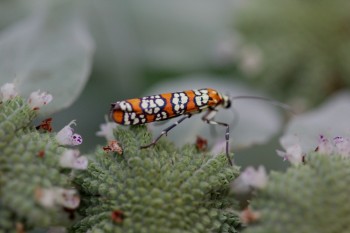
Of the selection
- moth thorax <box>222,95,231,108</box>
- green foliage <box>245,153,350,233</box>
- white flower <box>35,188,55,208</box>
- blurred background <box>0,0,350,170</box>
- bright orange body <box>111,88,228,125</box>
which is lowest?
white flower <box>35,188,55,208</box>

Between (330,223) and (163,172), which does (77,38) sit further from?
(330,223)

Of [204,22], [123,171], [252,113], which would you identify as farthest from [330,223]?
[204,22]

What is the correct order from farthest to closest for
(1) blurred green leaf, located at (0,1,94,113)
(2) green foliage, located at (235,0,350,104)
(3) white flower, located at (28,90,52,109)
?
1. (2) green foliage, located at (235,0,350,104)
2. (1) blurred green leaf, located at (0,1,94,113)
3. (3) white flower, located at (28,90,52,109)

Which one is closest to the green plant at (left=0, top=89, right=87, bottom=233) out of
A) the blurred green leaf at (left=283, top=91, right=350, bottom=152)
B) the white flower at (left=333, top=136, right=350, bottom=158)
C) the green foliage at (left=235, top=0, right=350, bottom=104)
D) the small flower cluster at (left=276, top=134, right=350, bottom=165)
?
the small flower cluster at (left=276, top=134, right=350, bottom=165)

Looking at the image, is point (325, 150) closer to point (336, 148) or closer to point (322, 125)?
point (336, 148)

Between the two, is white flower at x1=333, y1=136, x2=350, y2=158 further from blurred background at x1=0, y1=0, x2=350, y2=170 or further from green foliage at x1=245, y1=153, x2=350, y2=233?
blurred background at x1=0, y1=0, x2=350, y2=170

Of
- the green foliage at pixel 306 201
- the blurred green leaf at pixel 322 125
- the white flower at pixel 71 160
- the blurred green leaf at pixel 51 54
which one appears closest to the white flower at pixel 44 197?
the white flower at pixel 71 160

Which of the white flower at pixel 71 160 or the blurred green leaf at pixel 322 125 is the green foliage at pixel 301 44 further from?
the white flower at pixel 71 160
